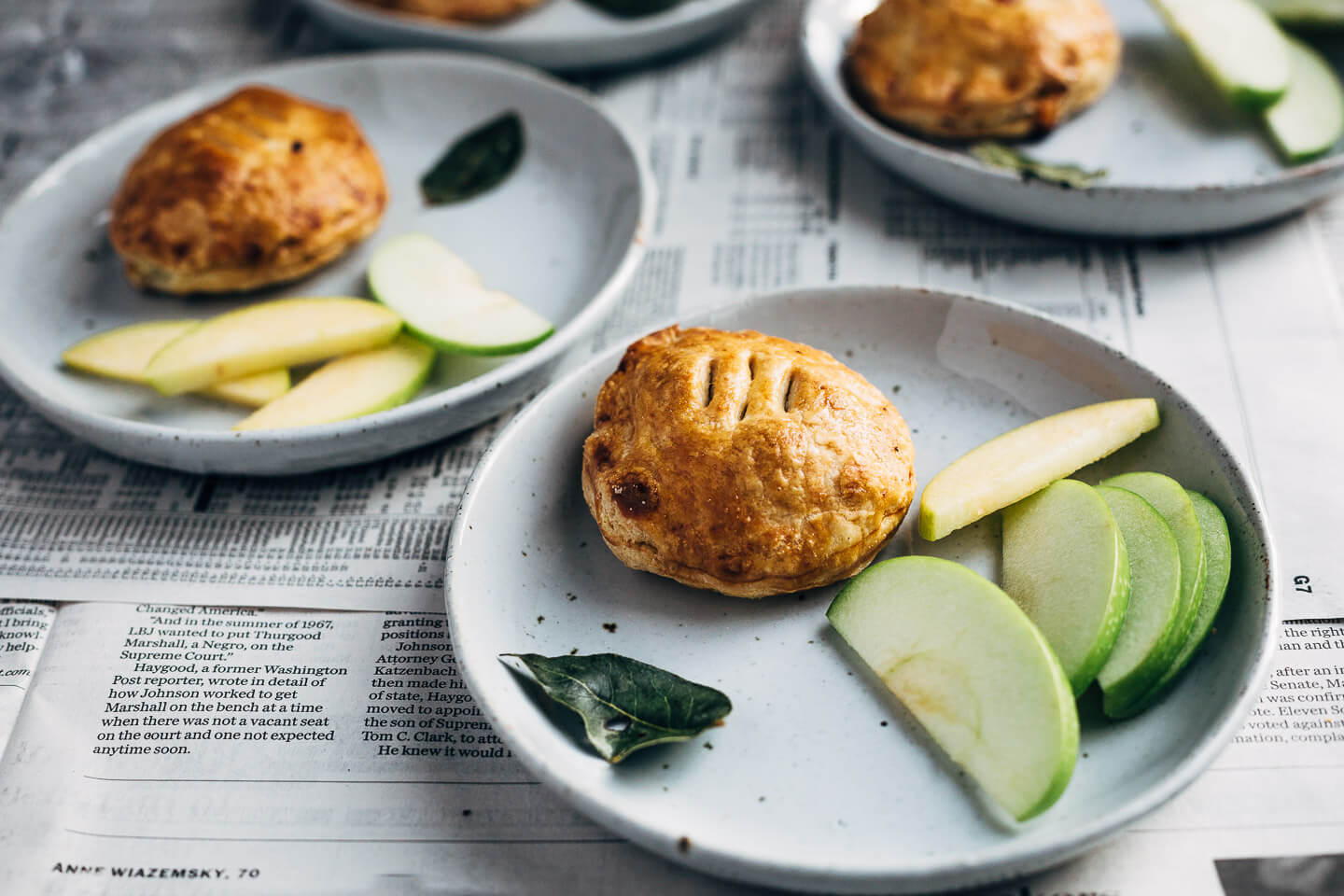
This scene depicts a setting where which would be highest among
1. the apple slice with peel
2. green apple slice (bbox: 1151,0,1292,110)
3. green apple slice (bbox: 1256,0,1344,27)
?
green apple slice (bbox: 1256,0,1344,27)

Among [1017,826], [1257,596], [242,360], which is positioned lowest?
[242,360]

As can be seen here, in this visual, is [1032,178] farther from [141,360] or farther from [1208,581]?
[141,360]

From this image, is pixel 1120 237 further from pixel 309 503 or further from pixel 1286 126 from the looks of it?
pixel 309 503

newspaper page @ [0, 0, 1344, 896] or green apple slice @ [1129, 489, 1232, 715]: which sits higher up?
green apple slice @ [1129, 489, 1232, 715]

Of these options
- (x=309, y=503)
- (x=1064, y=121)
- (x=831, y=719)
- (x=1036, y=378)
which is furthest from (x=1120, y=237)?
(x=309, y=503)

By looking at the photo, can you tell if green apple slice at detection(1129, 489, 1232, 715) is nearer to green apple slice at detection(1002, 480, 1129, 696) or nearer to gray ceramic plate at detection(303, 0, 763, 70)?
green apple slice at detection(1002, 480, 1129, 696)

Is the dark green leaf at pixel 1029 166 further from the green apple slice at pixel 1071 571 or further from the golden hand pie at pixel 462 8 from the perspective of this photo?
the golden hand pie at pixel 462 8

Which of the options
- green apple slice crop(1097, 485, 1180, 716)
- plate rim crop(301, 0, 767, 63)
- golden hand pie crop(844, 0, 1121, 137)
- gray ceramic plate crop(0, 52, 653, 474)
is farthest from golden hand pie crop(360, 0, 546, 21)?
green apple slice crop(1097, 485, 1180, 716)
